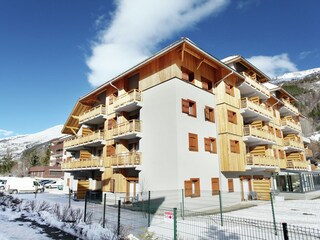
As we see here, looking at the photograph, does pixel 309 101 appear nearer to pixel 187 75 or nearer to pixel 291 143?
pixel 291 143

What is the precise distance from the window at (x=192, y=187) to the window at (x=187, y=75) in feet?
27.9

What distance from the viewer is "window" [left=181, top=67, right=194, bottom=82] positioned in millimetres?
20928

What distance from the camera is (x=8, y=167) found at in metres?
80.6

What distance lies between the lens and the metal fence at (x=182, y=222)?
32.9 ft

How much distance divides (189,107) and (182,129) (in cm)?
257

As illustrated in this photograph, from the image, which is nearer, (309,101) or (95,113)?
(95,113)

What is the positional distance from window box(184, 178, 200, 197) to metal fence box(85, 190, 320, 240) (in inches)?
14.6

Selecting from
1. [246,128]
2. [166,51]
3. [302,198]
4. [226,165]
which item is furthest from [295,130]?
[166,51]

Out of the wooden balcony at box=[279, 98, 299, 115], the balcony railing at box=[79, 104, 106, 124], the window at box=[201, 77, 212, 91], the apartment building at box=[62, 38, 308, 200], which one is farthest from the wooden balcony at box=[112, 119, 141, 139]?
the wooden balcony at box=[279, 98, 299, 115]

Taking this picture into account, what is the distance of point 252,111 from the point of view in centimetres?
2542

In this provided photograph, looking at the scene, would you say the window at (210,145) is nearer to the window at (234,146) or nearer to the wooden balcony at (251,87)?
Answer: the window at (234,146)

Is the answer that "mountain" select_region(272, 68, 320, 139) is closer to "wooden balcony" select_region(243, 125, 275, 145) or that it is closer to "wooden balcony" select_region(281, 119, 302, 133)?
"wooden balcony" select_region(281, 119, 302, 133)

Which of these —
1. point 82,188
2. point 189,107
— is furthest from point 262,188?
point 82,188

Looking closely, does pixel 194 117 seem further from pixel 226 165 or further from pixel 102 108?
pixel 102 108
